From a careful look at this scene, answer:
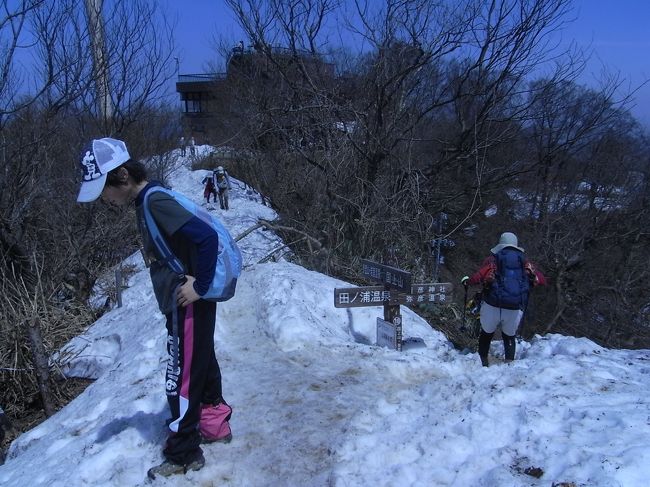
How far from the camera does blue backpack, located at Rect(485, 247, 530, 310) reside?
17.5 ft

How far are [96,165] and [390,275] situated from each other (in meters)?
3.42

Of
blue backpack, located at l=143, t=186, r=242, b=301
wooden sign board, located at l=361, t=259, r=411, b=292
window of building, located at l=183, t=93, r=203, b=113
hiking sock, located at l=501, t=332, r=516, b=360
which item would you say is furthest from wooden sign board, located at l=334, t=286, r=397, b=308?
window of building, located at l=183, t=93, r=203, b=113

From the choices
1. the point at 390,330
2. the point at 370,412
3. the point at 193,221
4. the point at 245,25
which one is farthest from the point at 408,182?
the point at 193,221

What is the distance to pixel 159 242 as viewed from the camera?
2.64 meters

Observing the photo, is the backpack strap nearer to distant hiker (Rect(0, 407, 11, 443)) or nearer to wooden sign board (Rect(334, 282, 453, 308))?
wooden sign board (Rect(334, 282, 453, 308))

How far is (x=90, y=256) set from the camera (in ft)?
31.0

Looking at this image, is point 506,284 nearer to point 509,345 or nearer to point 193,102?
point 509,345

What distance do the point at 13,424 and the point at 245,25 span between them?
9.14 meters

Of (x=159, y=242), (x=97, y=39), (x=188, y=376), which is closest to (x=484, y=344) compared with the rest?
(x=188, y=376)

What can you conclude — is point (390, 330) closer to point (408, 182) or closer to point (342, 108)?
point (408, 182)

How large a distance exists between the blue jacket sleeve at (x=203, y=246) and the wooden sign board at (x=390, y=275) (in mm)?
2906

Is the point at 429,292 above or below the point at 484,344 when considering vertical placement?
above

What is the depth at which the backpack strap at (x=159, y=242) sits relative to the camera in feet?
8.60

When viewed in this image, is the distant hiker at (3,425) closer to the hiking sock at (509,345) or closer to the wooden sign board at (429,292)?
the wooden sign board at (429,292)
